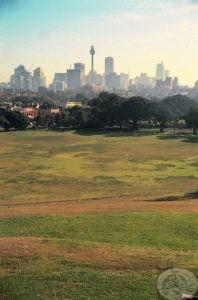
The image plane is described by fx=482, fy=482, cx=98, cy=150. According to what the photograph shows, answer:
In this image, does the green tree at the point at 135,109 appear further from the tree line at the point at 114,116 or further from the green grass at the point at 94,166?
the green grass at the point at 94,166

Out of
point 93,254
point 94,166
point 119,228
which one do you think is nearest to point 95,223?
point 119,228

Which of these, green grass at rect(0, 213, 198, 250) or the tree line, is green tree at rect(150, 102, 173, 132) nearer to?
the tree line

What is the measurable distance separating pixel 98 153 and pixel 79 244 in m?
28.6

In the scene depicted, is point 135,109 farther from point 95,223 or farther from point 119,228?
point 119,228

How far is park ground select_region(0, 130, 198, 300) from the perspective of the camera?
11.3m

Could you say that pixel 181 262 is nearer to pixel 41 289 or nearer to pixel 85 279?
pixel 85 279

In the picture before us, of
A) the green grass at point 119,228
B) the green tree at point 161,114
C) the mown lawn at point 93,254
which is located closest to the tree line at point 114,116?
the green tree at point 161,114

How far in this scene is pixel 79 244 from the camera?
555 inches

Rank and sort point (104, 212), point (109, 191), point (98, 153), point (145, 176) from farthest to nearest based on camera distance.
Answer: point (98, 153) → point (145, 176) → point (109, 191) → point (104, 212)

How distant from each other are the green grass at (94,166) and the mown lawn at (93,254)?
665cm

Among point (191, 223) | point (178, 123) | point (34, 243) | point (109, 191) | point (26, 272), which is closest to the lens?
point (26, 272)

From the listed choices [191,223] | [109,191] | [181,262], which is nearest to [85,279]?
[181,262]

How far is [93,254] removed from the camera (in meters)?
13.1

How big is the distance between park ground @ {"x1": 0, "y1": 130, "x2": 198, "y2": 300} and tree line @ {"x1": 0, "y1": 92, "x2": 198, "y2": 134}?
24.3 meters
